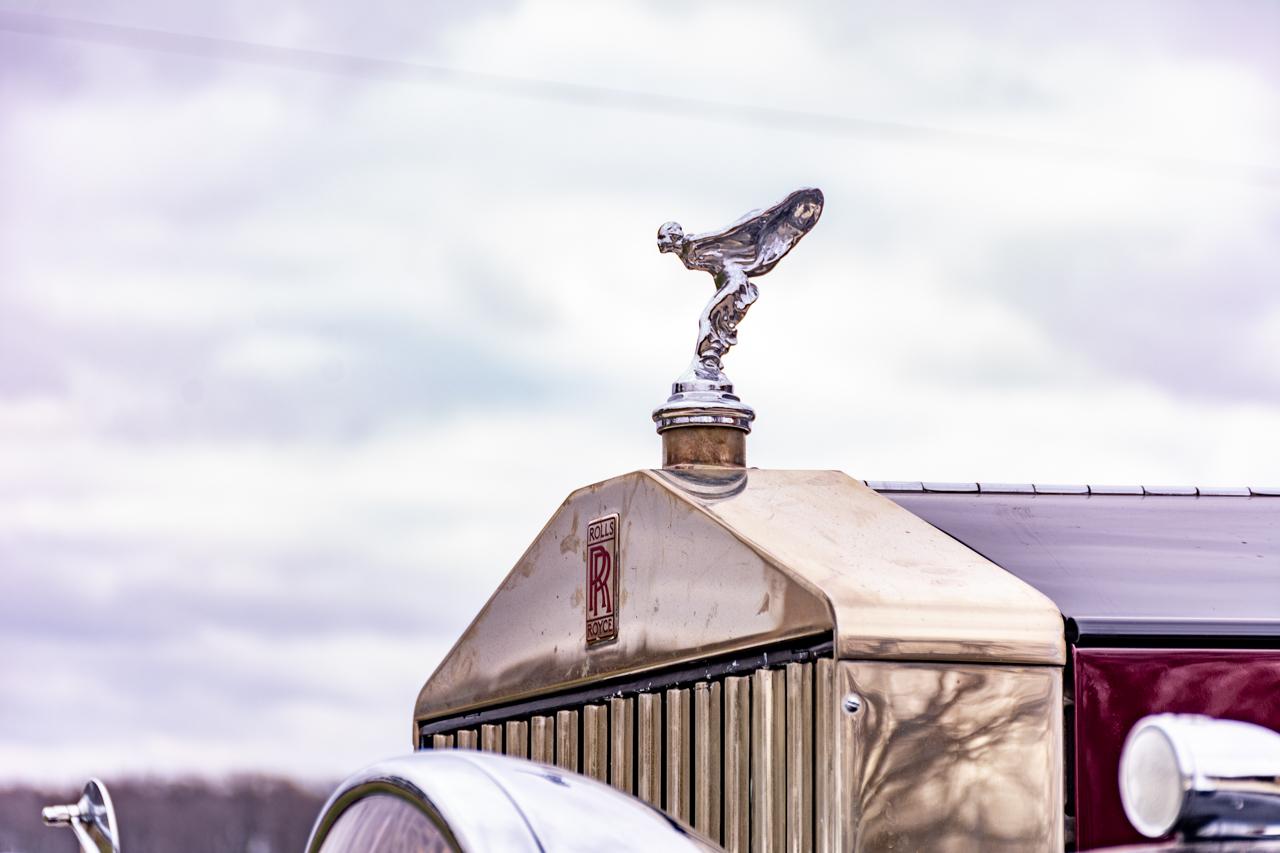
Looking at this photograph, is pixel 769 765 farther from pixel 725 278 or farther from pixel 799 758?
pixel 725 278

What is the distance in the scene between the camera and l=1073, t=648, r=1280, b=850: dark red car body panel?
3100mm

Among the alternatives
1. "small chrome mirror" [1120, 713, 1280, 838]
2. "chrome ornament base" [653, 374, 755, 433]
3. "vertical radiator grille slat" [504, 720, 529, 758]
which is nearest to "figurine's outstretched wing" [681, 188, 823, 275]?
"chrome ornament base" [653, 374, 755, 433]

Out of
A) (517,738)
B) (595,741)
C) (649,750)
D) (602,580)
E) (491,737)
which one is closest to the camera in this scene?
(649,750)

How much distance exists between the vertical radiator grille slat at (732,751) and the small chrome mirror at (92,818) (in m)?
0.95

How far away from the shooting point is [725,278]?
158 inches

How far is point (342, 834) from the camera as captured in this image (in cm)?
236

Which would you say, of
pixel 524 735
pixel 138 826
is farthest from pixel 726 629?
pixel 138 826

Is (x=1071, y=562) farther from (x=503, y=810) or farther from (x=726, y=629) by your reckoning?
(x=503, y=810)

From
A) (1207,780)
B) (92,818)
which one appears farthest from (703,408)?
(1207,780)

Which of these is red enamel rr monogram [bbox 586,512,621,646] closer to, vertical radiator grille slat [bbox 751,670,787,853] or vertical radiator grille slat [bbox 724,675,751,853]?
vertical radiator grille slat [bbox 724,675,751,853]

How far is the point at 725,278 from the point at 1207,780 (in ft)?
7.74

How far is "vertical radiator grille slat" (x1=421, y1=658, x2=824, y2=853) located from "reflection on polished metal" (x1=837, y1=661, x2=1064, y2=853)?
50 mm

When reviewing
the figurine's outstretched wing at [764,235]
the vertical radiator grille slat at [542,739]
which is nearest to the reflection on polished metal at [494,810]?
the vertical radiator grille slat at [542,739]

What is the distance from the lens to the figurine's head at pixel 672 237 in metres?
4.02
